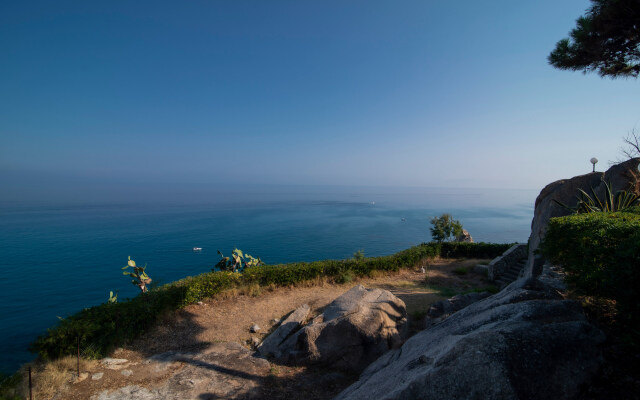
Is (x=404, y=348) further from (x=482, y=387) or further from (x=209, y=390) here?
(x=209, y=390)

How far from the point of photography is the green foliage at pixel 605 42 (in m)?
8.39

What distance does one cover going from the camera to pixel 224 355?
822 cm

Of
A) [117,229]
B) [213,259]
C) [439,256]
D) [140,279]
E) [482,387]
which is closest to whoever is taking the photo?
[482,387]

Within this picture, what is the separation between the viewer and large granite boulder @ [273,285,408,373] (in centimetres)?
770

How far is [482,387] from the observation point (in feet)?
8.82

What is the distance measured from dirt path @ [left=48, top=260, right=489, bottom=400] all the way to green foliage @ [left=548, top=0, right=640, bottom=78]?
12147 millimetres

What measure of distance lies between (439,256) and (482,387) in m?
22.8

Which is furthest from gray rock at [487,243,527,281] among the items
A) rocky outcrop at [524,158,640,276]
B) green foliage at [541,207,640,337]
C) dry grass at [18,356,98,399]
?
dry grass at [18,356,98,399]

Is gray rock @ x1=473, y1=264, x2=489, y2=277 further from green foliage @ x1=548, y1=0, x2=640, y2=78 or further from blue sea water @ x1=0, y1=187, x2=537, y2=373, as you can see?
blue sea water @ x1=0, y1=187, x2=537, y2=373

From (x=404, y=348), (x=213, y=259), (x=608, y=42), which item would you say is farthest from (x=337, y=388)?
(x=213, y=259)

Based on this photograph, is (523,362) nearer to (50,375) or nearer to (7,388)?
(7,388)

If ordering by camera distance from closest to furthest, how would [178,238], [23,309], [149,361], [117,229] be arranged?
1. [149,361]
2. [23,309]
3. [178,238]
4. [117,229]

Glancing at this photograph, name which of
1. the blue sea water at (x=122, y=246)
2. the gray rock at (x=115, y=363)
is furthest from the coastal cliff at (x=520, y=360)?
the blue sea water at (x=122, y=246)

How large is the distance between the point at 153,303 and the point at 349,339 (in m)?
8.03
